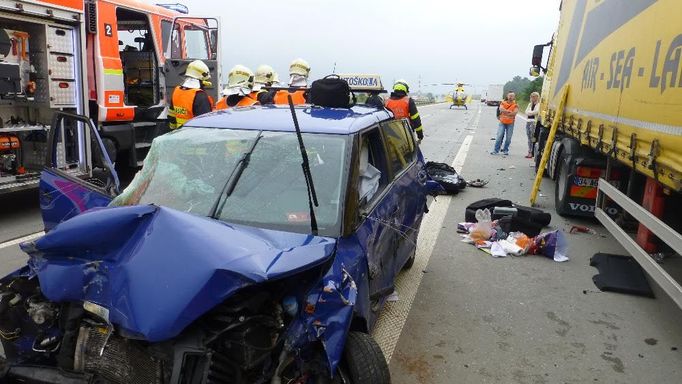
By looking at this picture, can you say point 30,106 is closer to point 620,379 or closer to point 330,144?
point 330,144

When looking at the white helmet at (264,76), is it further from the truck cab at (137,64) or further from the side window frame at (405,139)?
the side window frame at (405,139)

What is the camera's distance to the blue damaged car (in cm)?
Answer: 221

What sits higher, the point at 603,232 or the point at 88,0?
the point at 88,0

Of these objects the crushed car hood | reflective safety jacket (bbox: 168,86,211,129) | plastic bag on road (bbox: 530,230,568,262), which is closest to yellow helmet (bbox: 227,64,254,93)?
reflective safety jacket (bbox: 168,86,211,129)

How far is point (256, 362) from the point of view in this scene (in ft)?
7.63

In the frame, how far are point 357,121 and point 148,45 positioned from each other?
6.61m

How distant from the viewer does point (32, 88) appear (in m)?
6.70

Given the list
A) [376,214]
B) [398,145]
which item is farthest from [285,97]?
[376,214]

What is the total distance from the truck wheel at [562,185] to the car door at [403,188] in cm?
309

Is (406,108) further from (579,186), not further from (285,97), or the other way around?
(579,186)

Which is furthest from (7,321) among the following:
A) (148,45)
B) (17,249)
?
(148,45)

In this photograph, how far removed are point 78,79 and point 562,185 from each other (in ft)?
22.7

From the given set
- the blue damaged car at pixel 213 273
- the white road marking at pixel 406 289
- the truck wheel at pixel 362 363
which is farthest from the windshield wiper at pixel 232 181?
the white road marking at pixel 406 289

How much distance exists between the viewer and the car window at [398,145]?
4344mm
